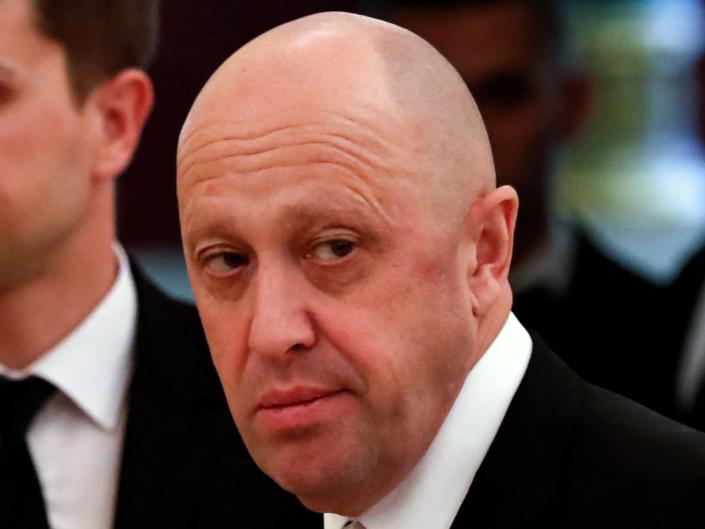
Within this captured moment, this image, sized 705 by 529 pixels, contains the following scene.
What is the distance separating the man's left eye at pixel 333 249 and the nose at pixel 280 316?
0.03m

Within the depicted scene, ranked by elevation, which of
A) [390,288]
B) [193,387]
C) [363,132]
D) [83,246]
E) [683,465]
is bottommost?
[193,387]

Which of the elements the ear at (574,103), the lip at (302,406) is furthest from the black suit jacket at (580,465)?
the ear at (574,103)

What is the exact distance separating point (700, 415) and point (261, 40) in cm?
103

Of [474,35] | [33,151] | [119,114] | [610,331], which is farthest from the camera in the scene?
[474,35]

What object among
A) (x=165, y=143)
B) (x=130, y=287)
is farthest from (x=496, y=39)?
(x=130, y=287)

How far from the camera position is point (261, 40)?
53.8 inches

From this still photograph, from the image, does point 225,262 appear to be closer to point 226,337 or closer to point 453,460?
point 226,337

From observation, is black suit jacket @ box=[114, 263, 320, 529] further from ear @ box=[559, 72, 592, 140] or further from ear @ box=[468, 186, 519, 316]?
ear @ box=[559, 72, 592, 140]

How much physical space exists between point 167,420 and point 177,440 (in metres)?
0.03

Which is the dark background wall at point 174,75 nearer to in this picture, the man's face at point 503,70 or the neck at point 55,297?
the man's face at point 503,70

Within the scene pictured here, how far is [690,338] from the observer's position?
2242 mm

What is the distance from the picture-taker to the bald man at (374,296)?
130 centimetres

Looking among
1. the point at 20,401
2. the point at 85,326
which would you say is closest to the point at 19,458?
the point at 20,401

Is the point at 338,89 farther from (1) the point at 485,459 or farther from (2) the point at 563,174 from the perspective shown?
(2) the point at 563,174
